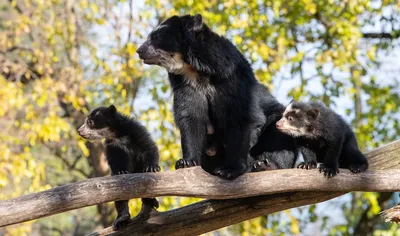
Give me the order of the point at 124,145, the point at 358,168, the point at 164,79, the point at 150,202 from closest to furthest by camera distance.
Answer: the point at 358,168 → the point at 150,202 → the point at 124,145 → the point at 164,79

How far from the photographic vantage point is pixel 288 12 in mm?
9672

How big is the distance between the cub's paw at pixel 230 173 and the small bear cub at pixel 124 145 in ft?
2.96

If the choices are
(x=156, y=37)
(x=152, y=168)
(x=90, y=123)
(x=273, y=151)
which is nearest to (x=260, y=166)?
(x=273, y=151)

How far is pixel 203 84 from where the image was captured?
4.74 m

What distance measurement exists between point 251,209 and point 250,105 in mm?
816

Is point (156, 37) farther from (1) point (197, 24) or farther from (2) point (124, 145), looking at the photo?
(2) point (124, 145)

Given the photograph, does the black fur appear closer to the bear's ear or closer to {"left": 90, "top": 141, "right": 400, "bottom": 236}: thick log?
{"left": 90, "top": 141, "right": 400, "bottom": 236}: thick log

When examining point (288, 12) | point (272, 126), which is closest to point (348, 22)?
point (288, 12)

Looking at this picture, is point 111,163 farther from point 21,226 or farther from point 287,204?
point 21,226

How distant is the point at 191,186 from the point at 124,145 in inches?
69.9

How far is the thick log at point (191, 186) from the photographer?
333 centimetres

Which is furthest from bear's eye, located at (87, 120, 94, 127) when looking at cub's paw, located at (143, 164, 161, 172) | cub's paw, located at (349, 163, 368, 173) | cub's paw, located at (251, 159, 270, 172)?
cub's paw, located at (349, 163, 368, 173)

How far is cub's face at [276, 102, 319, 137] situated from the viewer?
4.88 meters

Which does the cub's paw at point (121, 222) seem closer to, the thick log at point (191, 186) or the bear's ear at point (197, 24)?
the thick log at point (191, 186)
